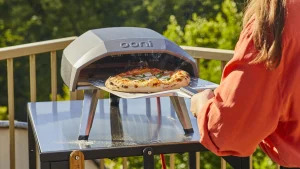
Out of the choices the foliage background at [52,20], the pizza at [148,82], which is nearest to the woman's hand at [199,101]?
the pizza at [148,82]

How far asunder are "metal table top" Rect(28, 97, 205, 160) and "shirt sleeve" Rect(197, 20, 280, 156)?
0.67m

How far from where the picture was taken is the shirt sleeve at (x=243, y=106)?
1.68m

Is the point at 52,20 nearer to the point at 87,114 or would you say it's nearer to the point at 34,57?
the point at 34,57

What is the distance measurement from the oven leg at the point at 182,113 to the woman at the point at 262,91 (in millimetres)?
702

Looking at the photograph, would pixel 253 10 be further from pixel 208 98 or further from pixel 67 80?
pixel 67 80

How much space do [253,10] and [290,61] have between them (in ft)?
0.51

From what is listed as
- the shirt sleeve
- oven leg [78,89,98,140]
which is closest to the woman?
the shirt sleeve

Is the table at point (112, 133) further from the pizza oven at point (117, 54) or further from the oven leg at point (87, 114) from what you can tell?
the pizza oven at point (117, 54)

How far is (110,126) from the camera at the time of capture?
2.72 m

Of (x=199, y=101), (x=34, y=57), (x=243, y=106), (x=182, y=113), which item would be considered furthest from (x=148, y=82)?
(x=34, y=57)

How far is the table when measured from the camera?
7.84 feet

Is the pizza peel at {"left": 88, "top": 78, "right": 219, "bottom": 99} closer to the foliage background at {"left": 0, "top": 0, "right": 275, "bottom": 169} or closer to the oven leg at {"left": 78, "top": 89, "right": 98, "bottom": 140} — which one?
the oven leg at {"left": 78, "top": 89, "right": 98, "bottom": 140}

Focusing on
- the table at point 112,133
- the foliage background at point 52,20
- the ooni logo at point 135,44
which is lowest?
the foliage background at point 52,20

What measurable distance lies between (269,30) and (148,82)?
2.97 ft
